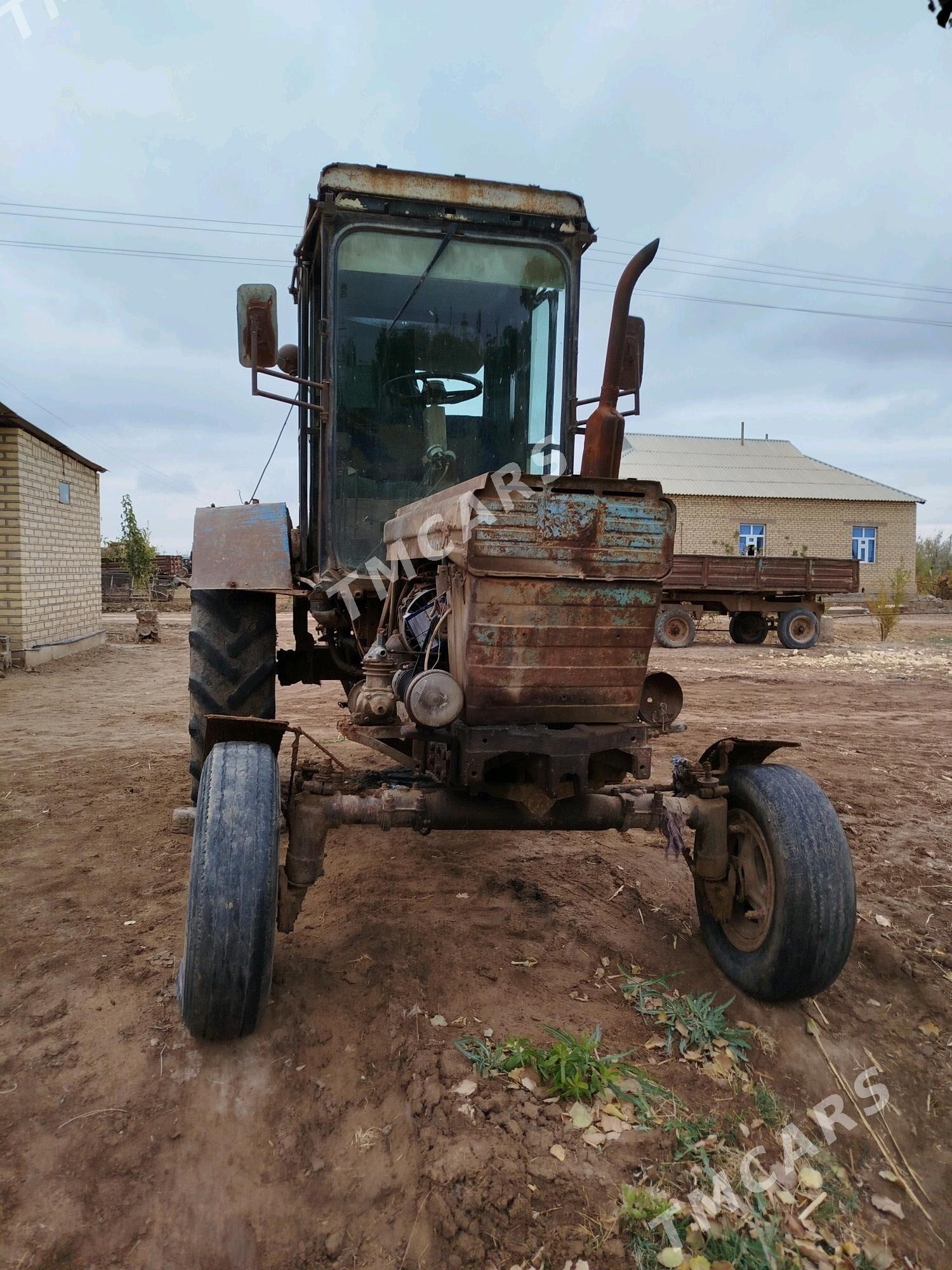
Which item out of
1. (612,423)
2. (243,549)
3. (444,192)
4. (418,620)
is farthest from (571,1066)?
(444,192)

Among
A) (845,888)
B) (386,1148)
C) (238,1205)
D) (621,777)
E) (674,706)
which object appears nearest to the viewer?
(238,1205)

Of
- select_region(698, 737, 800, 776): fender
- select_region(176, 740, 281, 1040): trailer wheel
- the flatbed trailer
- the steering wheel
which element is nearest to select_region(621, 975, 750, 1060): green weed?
select_region(698, 737, 800, 776): fender

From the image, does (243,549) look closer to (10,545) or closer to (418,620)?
(418,620)

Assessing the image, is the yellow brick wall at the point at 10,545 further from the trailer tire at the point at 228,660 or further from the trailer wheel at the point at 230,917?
the trailer wheel at the point at 230,917

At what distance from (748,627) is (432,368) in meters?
12.8

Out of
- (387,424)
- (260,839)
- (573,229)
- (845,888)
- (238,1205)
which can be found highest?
(573,229)

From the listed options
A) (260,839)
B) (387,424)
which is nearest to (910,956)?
(260,839)

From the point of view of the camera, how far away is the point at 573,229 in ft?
12.5

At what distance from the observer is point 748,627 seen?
1547 centimetres

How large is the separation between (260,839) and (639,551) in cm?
145

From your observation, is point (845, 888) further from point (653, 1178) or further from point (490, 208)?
point (490, 208)

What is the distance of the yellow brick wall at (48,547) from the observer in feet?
32.2

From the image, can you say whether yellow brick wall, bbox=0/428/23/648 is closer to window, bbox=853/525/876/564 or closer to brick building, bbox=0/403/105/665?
brick building, bbox=0/403/105/665

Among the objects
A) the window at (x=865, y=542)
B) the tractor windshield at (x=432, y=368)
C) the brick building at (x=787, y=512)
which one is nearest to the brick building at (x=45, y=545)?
the tractor windshield at (x=432, y=368)
